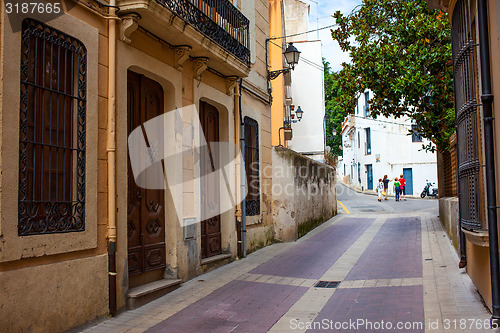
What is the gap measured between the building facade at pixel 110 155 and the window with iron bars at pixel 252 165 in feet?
3.46

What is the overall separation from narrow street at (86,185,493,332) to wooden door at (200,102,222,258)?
61cm

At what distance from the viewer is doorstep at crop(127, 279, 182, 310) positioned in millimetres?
6109

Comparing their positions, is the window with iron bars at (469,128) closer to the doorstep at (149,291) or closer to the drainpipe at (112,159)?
the doorstep at (149,291)

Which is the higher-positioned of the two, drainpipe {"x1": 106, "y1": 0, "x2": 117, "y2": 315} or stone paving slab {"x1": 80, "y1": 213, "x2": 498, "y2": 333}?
drainpipe {"x1": 106, "y1": 0, "x2": 117, "y2": 315}

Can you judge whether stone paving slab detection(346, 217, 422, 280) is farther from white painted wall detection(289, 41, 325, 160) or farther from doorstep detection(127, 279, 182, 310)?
white painted wall detection(289, 41, 325, 160)

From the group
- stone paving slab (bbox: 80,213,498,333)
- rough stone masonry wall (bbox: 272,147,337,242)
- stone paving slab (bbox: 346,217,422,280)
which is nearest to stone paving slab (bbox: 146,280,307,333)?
stone paving slab (bbox: 80,213,498,333)

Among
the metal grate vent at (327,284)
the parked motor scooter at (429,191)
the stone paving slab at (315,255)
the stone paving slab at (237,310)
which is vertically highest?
the parked motor scooter at (429,191)

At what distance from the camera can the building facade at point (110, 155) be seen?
4.60 meters

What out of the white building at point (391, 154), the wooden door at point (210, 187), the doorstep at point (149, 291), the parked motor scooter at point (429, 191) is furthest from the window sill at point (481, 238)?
the white building at point (391, 154)

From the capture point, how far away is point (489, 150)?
4.83 metres

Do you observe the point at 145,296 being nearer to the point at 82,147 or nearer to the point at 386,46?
the point at 82,147

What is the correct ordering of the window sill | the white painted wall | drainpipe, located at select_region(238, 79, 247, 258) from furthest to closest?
the white painted wall, drainpipe, located at select_region(238, 79, 247, 258), the window sill

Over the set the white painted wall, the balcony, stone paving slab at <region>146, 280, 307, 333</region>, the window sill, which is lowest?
stone paving slab at <region>146, 280, 307, 333</region>

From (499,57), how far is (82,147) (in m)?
4.74
